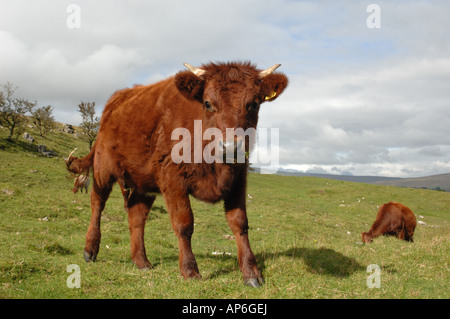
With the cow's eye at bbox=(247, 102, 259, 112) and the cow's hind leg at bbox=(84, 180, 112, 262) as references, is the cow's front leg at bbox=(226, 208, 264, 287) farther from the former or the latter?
the cow's hind leg at bbox=(84, 180, 112, 262)

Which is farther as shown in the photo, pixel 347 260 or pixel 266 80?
pixel 347 260

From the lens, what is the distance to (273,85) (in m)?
5.76

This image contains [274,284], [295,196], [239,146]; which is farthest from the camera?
[295,196]

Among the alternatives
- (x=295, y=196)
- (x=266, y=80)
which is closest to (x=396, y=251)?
(x=266, y=80)

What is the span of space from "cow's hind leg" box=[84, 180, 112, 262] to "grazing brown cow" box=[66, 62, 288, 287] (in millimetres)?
27

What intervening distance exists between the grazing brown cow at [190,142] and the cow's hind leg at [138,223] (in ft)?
0.09

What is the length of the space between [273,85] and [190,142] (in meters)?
1.66

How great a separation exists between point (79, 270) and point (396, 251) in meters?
6.95

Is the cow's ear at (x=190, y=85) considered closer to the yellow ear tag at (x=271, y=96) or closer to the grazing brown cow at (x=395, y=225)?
the yellow ear tag at (x=271, y=96)

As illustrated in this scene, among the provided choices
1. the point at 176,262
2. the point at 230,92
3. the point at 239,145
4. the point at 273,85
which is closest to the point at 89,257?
the point at 176,262

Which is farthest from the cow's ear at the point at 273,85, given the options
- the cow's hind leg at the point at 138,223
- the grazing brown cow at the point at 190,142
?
the cow's hind leg at the point at 138,223

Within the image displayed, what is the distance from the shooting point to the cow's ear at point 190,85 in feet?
18.3
